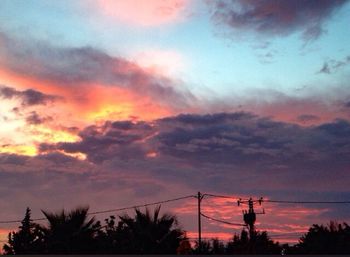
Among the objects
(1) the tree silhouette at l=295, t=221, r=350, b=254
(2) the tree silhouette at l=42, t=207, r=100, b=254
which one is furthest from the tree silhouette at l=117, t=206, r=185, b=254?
(1) the tree silhouette at l=295, t=221, r=350, b=254

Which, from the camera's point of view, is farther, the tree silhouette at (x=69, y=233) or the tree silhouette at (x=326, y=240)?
the tree silhouette at (x=326, y=240)

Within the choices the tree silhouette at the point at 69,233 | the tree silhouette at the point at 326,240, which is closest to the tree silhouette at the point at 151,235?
the tree silhouette at the point at 69,233

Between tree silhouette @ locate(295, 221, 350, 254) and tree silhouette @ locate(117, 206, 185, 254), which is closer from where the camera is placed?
tree silhouette @ locate(117, 206, 185, 254)

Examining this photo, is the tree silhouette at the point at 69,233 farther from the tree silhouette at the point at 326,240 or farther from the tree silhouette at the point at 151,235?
the tree silhouette at the point at 326,240

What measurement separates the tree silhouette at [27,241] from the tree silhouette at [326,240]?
19.2m

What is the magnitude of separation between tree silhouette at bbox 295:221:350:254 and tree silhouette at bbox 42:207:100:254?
1706 cm

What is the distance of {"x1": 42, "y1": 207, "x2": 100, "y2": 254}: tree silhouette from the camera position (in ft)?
88.3

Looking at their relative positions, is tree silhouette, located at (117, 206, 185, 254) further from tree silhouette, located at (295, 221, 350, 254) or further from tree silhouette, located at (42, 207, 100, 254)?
tree silhouette, located at (295, 221, 350, 254)

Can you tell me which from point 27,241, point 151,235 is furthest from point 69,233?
point 27,241

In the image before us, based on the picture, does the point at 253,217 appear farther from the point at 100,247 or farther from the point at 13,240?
the point at 100,247

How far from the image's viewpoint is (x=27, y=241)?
41.3 m

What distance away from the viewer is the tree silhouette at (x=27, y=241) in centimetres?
2787

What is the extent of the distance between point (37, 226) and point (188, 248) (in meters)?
11.6

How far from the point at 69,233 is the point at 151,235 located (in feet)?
14.9
